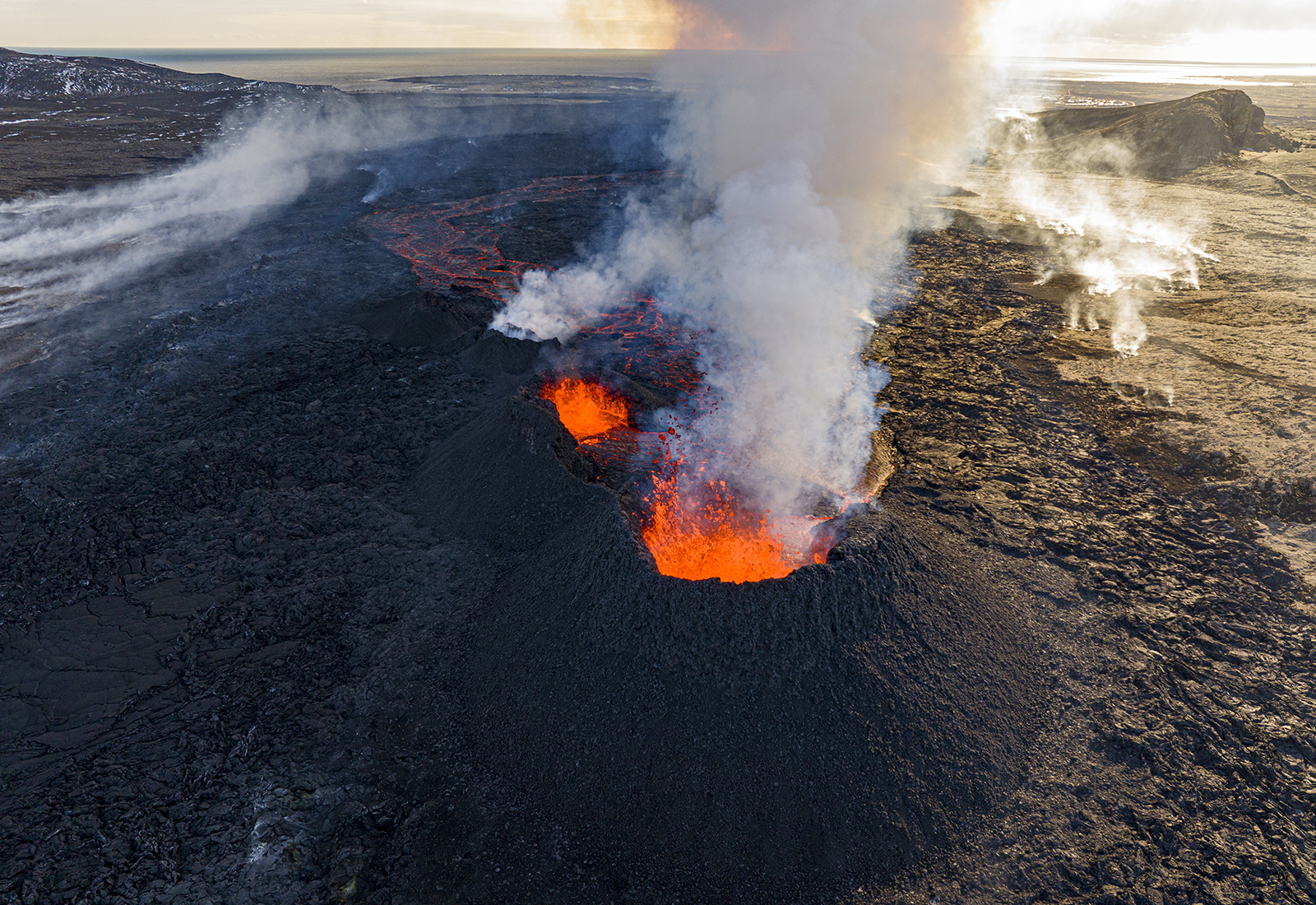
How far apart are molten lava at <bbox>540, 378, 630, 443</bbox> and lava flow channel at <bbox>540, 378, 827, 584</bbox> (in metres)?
3.94

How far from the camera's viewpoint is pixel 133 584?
10.9m

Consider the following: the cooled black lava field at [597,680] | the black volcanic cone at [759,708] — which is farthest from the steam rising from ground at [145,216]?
the black volcanic cone at [759,708]

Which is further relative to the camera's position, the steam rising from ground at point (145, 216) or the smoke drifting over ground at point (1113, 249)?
the steam rising from ground at point (145, 216)

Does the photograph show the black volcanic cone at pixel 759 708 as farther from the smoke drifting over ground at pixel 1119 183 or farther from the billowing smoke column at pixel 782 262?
the smoke drifting over ground at pixel 1119 183

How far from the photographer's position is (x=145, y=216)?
113ft

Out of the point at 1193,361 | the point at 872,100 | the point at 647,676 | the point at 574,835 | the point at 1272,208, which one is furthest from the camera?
the point at 1272,208

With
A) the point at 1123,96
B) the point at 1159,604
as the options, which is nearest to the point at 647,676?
the point at 1159,604

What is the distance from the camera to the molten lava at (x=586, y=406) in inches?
583

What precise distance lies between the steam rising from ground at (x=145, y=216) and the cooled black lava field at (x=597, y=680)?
14103 millimetres

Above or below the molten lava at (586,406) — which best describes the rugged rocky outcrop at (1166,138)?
above

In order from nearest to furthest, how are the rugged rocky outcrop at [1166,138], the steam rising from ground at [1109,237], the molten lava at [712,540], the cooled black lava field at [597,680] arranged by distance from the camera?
the cooled black lava field at [597,680] → the molten lava at [712,540] → the steam rising from ground at [1109,237] → the rugged rocky outcrop at [1166,138]

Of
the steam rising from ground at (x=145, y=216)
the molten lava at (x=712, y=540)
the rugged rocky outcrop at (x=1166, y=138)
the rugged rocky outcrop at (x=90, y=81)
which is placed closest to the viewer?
the molten lava at (x=712, y=540)

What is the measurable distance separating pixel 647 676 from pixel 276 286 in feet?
81.4

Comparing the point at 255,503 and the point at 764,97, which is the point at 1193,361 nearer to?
the point at 764,97
